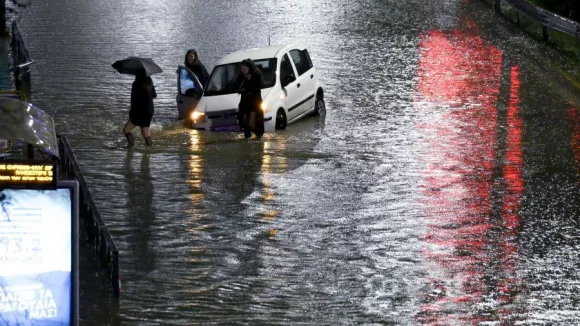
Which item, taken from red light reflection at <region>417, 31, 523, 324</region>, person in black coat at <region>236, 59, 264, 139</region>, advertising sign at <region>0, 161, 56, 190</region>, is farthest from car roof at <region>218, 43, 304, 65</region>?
advertising sign at <region>0, 161, 56, 190</region>

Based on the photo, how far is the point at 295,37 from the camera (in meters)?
33.0

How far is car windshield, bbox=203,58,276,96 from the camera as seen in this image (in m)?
22.8

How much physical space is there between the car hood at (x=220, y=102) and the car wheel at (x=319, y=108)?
4.93ft

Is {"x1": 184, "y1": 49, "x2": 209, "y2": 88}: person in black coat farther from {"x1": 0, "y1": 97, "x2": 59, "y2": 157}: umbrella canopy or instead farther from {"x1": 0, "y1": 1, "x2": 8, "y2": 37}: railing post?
{"x1": 0, "y1": 97, "x2": 59, "y2": 157}: umbrella canopy

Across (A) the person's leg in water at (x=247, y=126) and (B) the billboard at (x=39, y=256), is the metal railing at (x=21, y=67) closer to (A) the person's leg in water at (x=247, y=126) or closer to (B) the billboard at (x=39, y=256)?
(A) the person's leg in water at (x=247, y=126)

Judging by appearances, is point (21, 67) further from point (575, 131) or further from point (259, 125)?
point (575, 131)

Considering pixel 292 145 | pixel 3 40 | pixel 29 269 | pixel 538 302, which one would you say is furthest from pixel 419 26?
pixel 29 269

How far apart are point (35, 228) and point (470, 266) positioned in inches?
224

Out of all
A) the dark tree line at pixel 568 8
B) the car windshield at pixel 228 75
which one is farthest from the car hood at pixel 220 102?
the dark tree line at pixel 568 8

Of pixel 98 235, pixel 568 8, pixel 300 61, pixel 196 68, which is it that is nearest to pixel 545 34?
pixel 568 8

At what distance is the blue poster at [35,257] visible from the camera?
942 cm

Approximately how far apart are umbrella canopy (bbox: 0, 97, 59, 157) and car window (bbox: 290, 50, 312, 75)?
42.0 feet

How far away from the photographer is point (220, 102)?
22.5m

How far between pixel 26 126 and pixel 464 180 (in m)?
8.93
